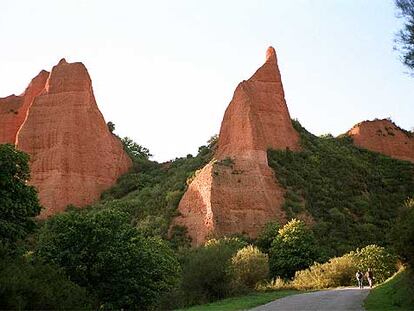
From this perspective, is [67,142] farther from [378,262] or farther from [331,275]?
[378,262]

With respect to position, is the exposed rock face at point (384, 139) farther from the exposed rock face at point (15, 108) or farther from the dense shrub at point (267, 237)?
the exposed rock face at point (15, 108)

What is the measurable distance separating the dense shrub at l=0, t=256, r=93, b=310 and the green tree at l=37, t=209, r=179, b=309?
4.35 metres

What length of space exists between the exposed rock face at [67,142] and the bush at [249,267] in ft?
101

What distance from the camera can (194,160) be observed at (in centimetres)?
6731

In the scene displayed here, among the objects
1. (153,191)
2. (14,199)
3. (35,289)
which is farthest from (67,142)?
(35,289)

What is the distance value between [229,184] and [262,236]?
7.68m

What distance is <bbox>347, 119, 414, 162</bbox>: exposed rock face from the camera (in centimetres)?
7844

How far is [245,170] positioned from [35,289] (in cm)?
3901

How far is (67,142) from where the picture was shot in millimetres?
65750

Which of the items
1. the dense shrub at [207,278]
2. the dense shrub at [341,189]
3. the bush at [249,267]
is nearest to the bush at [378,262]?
the dense shrub at [341,189]

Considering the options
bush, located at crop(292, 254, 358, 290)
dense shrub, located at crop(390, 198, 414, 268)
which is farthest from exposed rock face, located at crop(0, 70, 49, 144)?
dense shrub, located at crop(390, 198, 414, 268)

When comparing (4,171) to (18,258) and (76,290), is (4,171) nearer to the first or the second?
(18,258)

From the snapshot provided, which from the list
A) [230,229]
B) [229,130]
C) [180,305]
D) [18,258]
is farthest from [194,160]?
[18,258]

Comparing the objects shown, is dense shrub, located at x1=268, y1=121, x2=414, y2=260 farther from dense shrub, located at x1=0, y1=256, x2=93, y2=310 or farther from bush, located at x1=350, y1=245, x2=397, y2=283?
dense shrub, located at x1=0, y1=256, x2=93, y2=310
